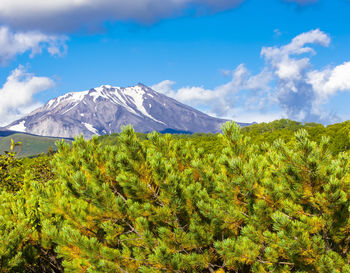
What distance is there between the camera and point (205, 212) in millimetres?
5082

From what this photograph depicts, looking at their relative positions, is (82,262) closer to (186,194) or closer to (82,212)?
(82,212)

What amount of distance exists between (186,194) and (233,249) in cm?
123

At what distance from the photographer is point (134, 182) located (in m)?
5.38

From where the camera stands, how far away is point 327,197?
4293 mm

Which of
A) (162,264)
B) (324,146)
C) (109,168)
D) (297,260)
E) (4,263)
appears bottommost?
(4,263)

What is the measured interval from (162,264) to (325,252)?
2540 mm

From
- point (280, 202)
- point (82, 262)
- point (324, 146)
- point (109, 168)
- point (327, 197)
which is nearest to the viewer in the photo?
point (327, 197)

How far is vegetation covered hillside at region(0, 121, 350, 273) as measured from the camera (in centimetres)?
443

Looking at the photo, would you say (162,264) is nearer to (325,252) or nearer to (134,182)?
(134,182)

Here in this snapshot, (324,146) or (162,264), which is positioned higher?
(324,146)

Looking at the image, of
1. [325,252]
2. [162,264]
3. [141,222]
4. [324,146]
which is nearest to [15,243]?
[141,222]

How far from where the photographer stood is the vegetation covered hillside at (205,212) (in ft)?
14.5

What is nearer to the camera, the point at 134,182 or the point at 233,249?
the point at 233,249

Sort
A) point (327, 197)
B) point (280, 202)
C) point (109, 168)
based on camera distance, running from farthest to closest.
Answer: point (109, 168) < point (280, 202) < point (327, 197)
